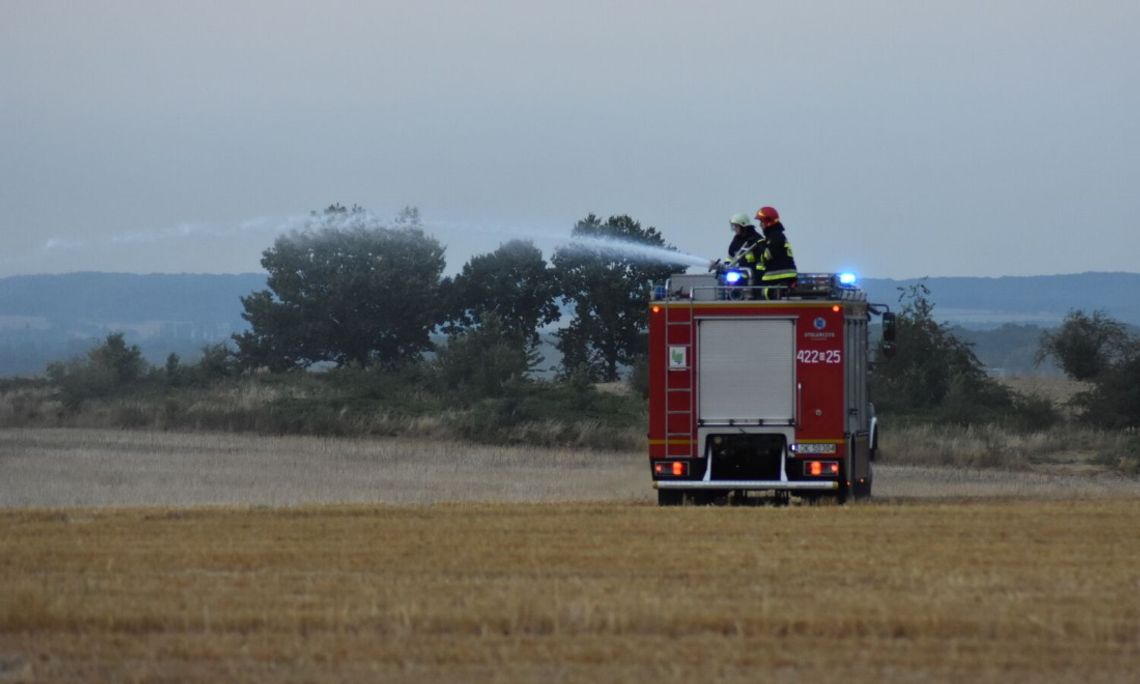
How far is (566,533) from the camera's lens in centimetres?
1594

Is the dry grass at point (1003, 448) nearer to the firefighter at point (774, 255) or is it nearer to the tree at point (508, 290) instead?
the firefighter at point (774, 255)

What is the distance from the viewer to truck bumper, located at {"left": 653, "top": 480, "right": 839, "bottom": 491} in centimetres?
2039

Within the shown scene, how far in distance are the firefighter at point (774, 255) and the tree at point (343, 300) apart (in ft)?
135

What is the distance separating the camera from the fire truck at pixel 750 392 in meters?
20.5

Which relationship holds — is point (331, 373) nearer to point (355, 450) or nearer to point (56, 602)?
point (355, 450)

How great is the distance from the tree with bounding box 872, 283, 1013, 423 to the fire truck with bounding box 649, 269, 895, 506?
23.1 metres

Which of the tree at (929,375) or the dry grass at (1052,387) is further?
the dry grass at (1052,387)

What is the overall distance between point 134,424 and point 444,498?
852 inches

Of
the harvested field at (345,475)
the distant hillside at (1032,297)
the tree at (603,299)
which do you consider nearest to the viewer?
the harvested field at (345,475)

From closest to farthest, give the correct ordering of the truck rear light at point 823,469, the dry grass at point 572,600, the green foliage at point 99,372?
the dry grass at point 572,600 → the truck rear light at point 823,469 → the green foliage at point 99,372

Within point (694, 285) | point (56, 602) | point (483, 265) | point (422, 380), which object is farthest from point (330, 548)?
point (483, 265)

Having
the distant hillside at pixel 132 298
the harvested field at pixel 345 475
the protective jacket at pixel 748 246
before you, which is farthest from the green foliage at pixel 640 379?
the distant hillside at pixel 132 298

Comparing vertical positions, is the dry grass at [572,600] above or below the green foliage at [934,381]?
below

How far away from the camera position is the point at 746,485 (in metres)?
20.5
